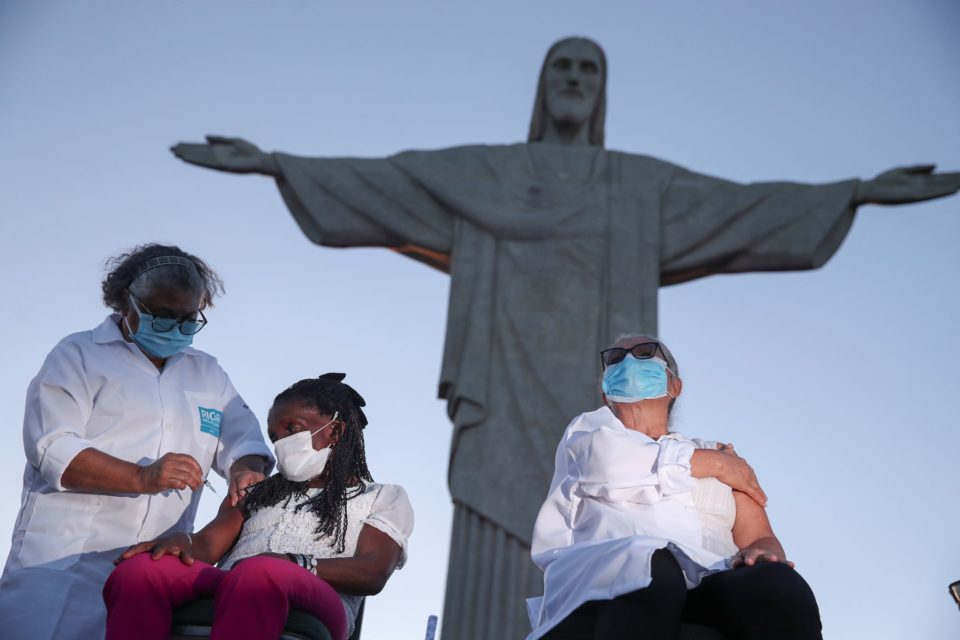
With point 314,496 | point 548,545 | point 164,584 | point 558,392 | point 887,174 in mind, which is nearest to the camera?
point 164,584

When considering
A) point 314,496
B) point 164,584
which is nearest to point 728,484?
point 314,496

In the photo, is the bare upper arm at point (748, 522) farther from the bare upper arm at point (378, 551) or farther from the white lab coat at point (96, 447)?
the white lab coat at point (96, 447)

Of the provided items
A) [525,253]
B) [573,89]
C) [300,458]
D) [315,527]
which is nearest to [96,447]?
[300,458]

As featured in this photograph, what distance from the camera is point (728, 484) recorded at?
11.9 feet

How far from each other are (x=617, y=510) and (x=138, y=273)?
66.9 inches

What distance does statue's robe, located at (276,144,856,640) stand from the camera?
7148 mm

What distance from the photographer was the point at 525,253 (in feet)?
25.5

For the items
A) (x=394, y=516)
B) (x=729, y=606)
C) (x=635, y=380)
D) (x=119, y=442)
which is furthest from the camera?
(x=119, y=442)

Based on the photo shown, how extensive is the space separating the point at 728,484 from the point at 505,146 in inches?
196

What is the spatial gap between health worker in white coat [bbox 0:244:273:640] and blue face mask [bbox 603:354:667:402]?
105cm

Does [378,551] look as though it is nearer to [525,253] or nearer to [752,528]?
[752,528]

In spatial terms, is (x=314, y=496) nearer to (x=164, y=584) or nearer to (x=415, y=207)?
(x=164, y=584)

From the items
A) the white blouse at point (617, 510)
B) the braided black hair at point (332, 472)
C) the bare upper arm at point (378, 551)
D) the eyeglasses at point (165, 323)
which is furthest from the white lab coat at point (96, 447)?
the white blouse at point (617, 510)

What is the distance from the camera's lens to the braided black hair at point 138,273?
4180 millimetres
